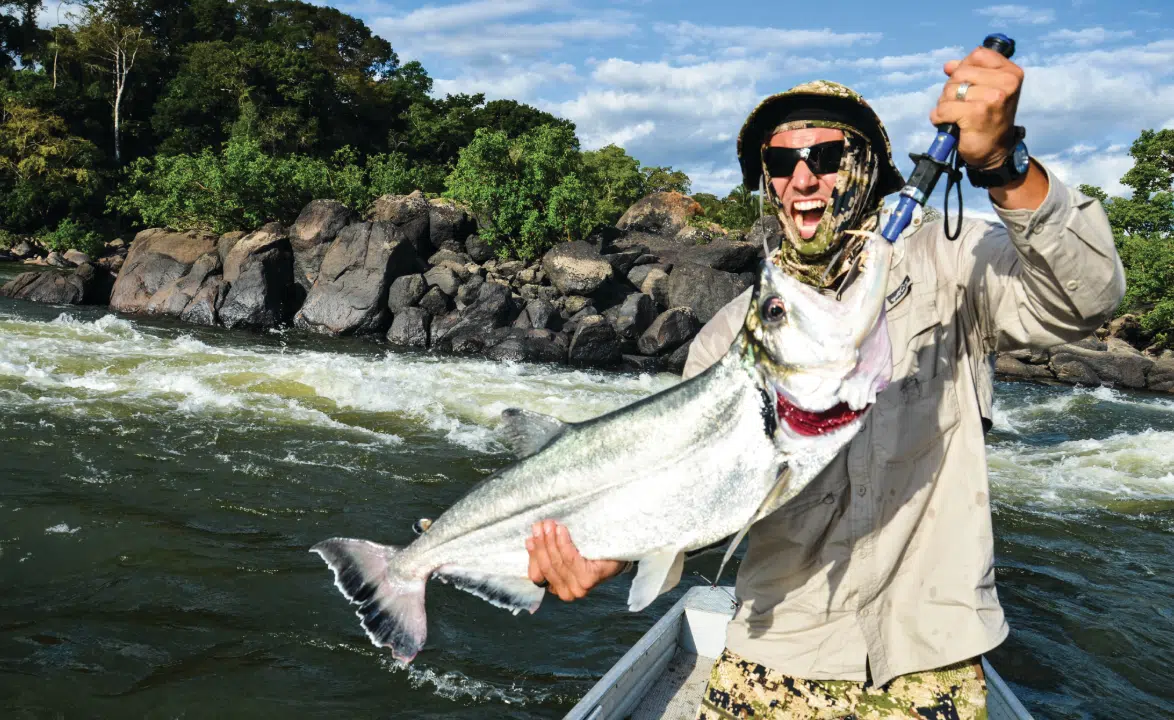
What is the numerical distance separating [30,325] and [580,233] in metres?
20.5

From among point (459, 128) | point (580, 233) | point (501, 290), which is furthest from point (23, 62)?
point (501, 290)

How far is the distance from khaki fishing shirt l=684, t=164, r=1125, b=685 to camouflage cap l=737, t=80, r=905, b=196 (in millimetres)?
377

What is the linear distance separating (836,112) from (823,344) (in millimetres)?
1287

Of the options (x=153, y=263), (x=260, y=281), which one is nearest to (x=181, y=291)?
(x=153, y=263)

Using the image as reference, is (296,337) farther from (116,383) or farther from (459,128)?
(459,128)

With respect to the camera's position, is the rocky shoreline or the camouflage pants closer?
the camouflage pants

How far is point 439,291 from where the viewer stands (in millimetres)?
27797

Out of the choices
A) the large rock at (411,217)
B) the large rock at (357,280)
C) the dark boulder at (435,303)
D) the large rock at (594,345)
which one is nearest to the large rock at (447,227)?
the large rock at (411,217)

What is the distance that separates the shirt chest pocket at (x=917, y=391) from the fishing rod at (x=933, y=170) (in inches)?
16.2

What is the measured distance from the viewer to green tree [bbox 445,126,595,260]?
1305 inches

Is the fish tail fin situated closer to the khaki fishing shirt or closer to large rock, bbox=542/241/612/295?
the khaki fishing shirt

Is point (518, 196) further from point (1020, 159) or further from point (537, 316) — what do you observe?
point (1020, 159)

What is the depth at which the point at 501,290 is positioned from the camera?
26719 millimetres

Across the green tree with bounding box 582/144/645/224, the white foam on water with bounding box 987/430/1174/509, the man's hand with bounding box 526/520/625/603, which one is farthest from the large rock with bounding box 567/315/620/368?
the green tree with bounding box 582/144/645/224
